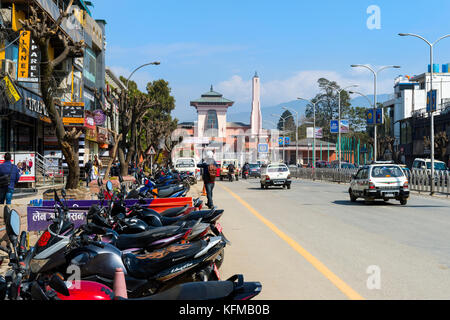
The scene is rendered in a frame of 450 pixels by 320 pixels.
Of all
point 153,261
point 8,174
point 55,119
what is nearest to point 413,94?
point 55,119

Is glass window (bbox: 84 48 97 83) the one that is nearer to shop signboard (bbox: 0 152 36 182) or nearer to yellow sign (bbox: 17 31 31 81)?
yellow sign (bbox: 17 31 31 81)

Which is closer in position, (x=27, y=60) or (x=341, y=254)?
(x=341, y=254)

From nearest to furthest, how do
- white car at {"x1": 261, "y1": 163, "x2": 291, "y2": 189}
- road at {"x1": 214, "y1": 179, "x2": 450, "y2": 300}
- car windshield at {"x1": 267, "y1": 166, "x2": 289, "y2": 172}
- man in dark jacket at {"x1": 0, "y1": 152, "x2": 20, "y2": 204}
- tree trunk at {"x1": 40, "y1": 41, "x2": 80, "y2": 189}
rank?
road at {"x1": 214, "y1": 179, "x2": 450, "y2": 300} < tree trunk at {"x1": 40, "y1": 41, "x2": 80, "y2": 189} < man in dark jacket at {"x1": 0, "y1": 152, "x2": 20, "y2": 204} < white car at {"x1": 261, "y1": 163, "x2": 291, "y2": 189} < car windshield at {"x1": 267, "y1": 166, "x2": 289, "y2": 172}

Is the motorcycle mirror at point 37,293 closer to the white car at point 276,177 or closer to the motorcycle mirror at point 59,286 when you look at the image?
the motorcycle mirror at point 59,286

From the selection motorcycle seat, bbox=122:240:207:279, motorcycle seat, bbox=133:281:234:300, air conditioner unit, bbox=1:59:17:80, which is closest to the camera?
motorcycle seat, bbox=133:281:234:300

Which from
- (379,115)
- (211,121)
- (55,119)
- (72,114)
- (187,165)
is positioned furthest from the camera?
(211,121)

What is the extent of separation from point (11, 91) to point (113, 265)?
20500mm

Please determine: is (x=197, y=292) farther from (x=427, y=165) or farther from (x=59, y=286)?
(x=427, y=165)

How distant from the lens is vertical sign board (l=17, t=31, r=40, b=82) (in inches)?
945

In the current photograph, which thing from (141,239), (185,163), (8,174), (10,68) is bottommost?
(141,239)

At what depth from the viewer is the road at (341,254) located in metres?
6.16

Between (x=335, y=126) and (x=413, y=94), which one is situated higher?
(x=413, y=94)

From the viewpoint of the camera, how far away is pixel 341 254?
337 inches

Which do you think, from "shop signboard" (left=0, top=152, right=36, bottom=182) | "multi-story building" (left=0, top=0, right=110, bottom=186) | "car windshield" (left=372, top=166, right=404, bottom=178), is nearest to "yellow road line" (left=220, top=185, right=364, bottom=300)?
"car windshield" (left=372, top=166, right=404, bottom=178)
